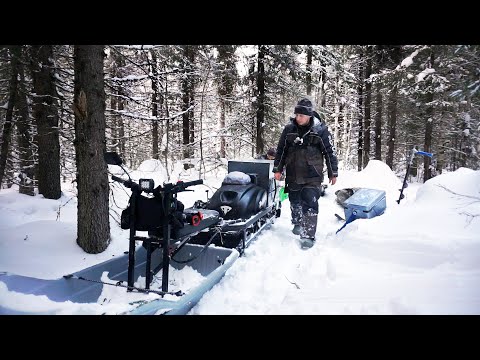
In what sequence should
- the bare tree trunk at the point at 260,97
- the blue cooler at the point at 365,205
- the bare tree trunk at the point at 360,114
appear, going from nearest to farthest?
the blue cooler at the point at 365,205, the bare tree trunk at the point at 260,97, the bare tree trunk at the point at 360,114

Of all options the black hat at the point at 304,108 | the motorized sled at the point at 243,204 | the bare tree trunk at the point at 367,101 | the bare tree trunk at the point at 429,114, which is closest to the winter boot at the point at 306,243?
the motorized sled at the point at 243,204

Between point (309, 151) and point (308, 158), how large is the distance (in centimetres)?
11

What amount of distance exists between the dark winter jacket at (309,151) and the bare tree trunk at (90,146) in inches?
110

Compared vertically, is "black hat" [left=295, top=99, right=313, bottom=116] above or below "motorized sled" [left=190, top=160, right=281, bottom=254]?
above

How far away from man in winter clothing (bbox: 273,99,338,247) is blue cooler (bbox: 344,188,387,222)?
0.91 m

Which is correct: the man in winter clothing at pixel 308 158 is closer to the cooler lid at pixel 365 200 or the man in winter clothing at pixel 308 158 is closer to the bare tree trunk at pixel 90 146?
the cooler lid at pixel 365 200

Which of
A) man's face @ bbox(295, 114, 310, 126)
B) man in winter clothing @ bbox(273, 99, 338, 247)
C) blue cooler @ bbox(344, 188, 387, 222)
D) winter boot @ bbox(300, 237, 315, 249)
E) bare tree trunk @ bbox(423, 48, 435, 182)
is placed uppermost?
bare tree trunk @ bbox(423, 48, 435, 182)

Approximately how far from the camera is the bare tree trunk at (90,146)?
12.8 feet

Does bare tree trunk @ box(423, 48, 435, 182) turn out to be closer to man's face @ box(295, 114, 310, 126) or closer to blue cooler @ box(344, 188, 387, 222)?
blue cooler @ box(344, 188, 387, 222)

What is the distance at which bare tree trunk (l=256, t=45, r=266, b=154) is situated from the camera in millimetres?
11086

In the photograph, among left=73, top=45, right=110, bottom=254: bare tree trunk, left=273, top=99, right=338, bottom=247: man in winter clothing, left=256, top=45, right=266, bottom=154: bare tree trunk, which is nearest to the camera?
left=73, top=45, right=110, bottom=254: bare tree trunk

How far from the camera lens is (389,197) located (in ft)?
25.6

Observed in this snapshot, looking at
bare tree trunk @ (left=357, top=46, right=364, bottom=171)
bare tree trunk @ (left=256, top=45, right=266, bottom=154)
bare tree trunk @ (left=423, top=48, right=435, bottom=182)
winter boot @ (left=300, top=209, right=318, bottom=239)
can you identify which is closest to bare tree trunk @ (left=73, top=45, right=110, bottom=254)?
winter boot @ (left=300, top=209, right=318, bottom=239)
